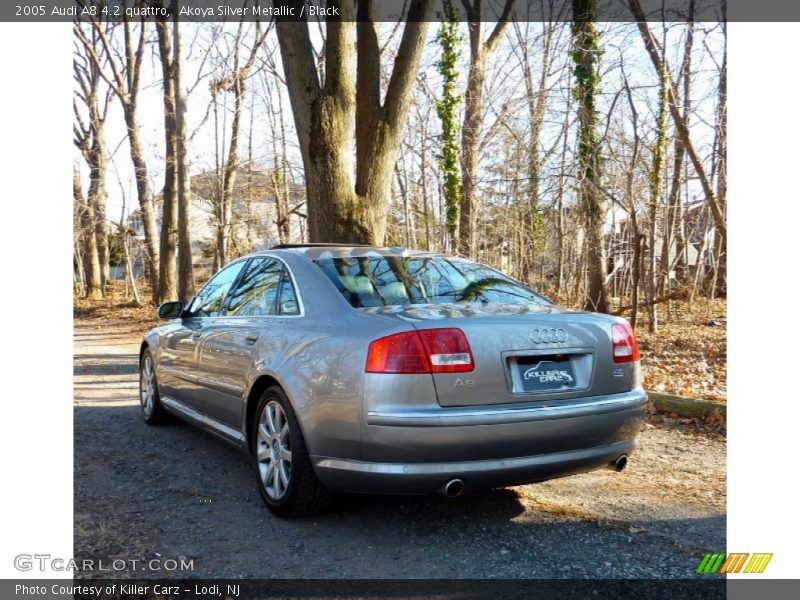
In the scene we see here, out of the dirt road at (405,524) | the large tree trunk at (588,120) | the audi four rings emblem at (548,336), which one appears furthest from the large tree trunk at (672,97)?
the audi four rings emblem at (548,336)

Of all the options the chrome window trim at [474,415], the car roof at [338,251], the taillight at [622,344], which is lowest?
the chrome window trim at [474,415]

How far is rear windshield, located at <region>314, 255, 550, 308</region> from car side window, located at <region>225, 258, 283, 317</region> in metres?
0.41

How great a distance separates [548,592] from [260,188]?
26155 mm

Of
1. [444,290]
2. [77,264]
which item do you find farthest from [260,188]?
[444,290]

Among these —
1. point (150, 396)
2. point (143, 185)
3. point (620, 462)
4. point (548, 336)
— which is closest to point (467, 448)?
point (548, 336)

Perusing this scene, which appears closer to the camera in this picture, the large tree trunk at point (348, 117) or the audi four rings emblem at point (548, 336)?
the audi four rings emblem at point (548, 336)

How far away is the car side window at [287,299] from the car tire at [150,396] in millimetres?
2626

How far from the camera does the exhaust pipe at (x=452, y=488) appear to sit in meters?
3.49

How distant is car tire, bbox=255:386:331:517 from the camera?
3975 mm

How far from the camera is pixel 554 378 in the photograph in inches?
148

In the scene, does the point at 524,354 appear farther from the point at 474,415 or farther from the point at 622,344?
the point at 622,344

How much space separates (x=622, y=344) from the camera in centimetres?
406

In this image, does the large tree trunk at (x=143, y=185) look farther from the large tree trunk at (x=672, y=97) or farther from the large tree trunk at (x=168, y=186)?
the large tree trunk at (x=672, y=97)
